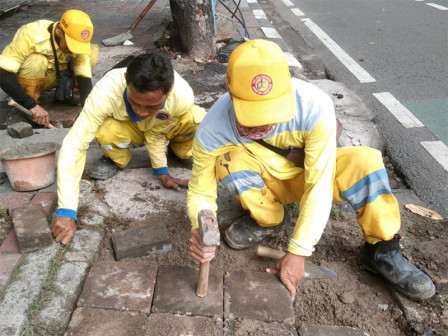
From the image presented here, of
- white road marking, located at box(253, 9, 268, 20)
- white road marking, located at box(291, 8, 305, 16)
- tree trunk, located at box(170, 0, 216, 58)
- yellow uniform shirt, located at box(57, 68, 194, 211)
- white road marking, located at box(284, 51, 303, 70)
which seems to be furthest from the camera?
white road marking, located at box(291, 8, 305, 16)

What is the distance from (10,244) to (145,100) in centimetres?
108

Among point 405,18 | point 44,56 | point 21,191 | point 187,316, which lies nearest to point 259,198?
point 187,316

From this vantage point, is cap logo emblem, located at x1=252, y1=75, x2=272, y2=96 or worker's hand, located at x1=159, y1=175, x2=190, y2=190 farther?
worker's hand, located at x1=159, y1=175, x2=190, y2=190

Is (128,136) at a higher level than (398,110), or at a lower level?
higher

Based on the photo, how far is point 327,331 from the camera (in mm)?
2014

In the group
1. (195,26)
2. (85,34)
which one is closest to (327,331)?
(85,34)

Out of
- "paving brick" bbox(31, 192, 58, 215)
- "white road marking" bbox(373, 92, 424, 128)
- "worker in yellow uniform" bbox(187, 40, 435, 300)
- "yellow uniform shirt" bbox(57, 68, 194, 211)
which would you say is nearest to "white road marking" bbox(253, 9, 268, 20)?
"white road marking" bbox(373, 92, 424, 128)

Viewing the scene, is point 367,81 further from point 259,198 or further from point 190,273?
point 190,273

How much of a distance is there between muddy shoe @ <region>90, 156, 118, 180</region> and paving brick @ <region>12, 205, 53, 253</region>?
739mm

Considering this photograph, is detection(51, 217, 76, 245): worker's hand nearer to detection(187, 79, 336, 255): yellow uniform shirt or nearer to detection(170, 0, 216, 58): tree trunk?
detection(187, 79, 336, 255): yellow uniform shirt

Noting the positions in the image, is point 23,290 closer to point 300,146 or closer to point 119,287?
point 119,287

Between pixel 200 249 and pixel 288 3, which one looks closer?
pixel 200 249

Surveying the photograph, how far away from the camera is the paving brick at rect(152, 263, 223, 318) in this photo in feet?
6.86

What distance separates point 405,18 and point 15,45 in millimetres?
7204
